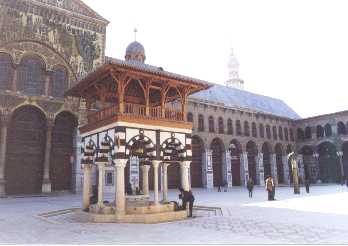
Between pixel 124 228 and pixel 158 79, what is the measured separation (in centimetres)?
636

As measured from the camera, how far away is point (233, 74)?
64.9 m

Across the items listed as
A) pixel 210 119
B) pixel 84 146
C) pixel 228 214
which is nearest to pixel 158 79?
pixel 84 146

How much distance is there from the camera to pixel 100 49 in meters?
25.4

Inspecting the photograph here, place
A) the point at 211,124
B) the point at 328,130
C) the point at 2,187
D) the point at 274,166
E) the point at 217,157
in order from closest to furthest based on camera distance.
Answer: the point at 2,187 → the point at 211,124 → the point at 217,157 → the point at 274,166 → the point at 328,130

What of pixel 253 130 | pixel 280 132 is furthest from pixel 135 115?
pixel 280 132

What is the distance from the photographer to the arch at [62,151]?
74.5 ft

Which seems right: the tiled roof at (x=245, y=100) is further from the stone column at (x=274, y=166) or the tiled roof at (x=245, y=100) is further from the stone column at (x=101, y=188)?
the stone column at (x=101, y=188)

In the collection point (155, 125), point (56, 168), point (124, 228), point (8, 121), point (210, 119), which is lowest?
point (124, 228)

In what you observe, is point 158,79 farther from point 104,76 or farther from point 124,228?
point 124,228

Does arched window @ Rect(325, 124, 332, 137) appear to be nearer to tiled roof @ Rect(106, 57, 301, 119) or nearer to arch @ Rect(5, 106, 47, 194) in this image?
tiled roof @ Rect(106, 57, 301, 119)

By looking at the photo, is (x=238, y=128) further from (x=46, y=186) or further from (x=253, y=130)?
(x=46, y=186)

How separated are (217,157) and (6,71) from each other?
22.2 m

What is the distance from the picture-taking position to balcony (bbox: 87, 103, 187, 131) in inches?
500

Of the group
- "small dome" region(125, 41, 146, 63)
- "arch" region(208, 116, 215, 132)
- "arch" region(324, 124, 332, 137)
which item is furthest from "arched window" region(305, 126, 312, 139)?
"small dome" region(125, 41, 146, 63)
